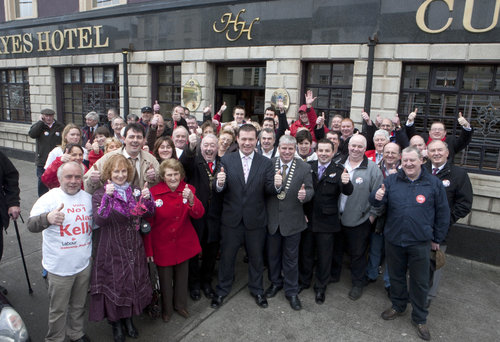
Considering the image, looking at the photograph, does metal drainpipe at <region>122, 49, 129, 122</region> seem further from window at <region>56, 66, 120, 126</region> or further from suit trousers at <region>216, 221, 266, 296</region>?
suit trousers at <region>216, 221, 266, 296</region>

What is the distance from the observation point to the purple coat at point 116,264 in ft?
10.3

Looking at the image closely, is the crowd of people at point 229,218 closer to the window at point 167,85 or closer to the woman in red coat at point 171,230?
the woman in red coat at point 171,230

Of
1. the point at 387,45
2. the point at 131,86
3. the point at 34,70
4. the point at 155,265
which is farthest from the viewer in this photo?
the point at 34,70

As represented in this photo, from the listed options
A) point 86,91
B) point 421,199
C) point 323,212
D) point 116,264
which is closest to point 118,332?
point 116,264

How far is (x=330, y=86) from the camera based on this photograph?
7.42 metres

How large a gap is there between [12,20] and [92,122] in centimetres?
899

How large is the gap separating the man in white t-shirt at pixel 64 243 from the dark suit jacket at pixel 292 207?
196cm

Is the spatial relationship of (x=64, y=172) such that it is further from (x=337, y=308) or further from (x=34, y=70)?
(x=34, y=70)

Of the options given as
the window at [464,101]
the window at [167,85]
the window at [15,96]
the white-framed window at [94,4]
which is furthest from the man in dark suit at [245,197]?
the window at [15,96]

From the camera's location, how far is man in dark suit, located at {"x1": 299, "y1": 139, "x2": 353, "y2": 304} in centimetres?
405

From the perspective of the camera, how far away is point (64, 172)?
9.84 ft

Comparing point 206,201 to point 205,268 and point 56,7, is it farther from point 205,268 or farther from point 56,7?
point 56,7

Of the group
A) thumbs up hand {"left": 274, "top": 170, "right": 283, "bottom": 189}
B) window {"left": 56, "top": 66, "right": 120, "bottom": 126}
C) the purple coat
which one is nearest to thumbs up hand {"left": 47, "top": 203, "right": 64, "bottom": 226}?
the purple coat

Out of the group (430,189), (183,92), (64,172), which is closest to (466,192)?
(430,189)
